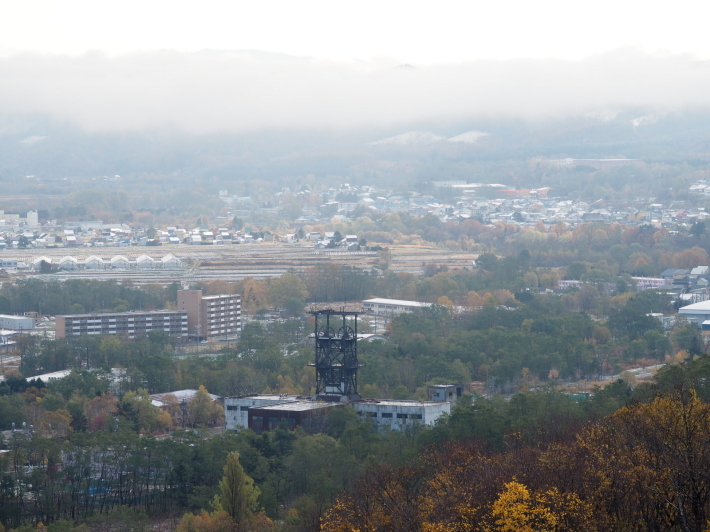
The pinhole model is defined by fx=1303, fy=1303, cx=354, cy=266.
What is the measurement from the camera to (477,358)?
1291 inches

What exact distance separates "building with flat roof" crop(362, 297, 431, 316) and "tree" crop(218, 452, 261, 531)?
25705mm

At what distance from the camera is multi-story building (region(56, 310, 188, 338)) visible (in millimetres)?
39469

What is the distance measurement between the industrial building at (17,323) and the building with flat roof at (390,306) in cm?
1137

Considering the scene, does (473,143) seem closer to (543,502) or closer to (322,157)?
(322,157)

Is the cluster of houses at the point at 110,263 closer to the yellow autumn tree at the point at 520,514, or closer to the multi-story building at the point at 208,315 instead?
the multi-story building at the point at 208,315

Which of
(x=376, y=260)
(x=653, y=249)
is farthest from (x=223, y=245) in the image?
(x=653, y=249)

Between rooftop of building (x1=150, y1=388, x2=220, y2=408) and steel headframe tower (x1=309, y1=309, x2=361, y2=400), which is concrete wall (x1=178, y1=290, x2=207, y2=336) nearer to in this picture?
rooftop of building (x1=150, y1=388, x2=220, y2=408)

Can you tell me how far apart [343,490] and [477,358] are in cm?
1541

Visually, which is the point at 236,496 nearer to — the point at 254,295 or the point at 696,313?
the point at 696,313

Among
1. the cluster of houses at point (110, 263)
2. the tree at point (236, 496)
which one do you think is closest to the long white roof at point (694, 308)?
the tree at point (236, 496)

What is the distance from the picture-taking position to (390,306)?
46.4m

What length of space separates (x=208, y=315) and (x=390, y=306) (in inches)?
308

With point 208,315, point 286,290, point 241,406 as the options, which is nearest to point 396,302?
point 286,290

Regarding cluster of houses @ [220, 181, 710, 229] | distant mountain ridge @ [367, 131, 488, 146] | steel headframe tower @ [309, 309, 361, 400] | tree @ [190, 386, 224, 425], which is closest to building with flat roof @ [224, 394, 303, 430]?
steel headframe tower @ [309, 309, 361, 400]
